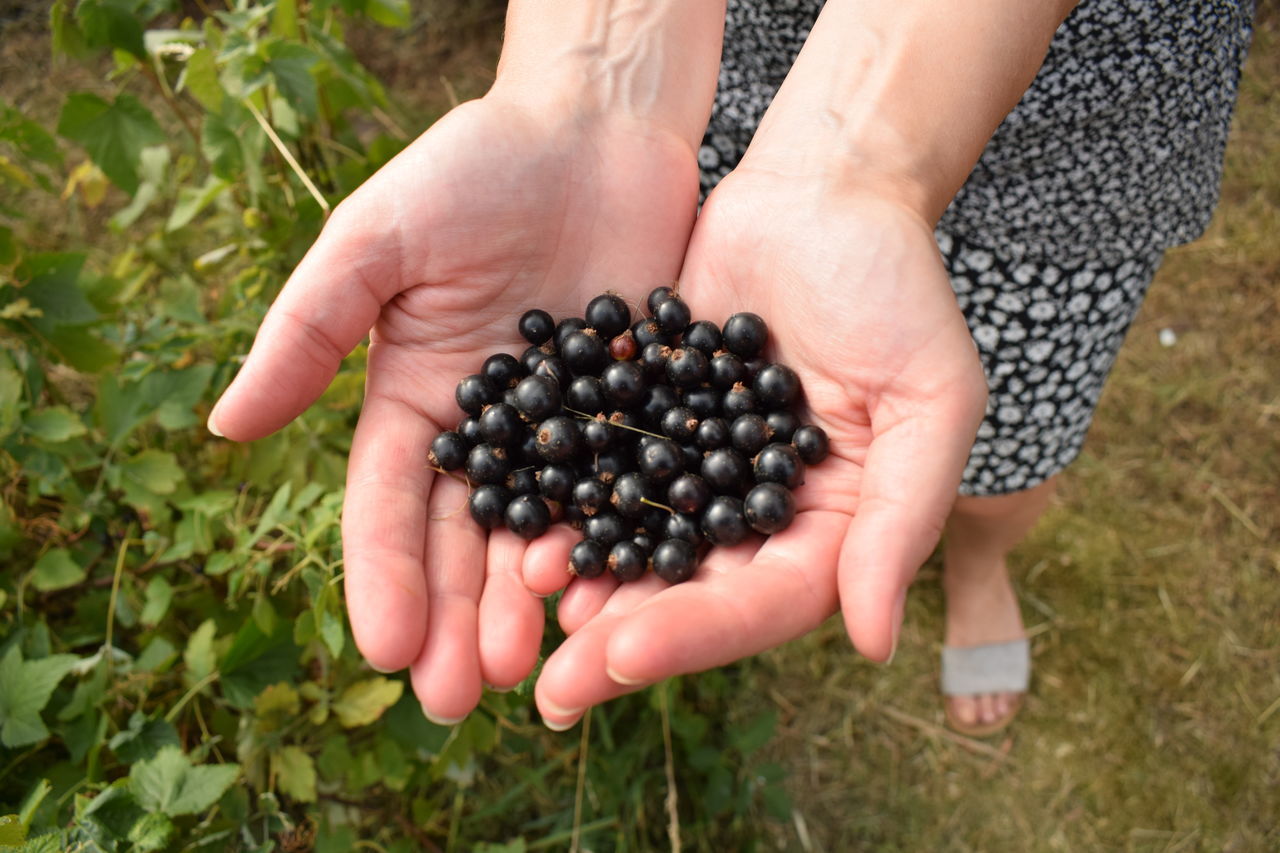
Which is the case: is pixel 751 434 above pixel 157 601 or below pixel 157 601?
above

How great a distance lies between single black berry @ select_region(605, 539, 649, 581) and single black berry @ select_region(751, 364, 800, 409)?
0.54m

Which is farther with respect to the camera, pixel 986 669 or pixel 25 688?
pixel 986 669

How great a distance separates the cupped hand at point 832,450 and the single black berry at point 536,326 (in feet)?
1.68

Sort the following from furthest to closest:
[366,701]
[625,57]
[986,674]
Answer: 1. [986,674]
2. [625,57]
3. [366,701]

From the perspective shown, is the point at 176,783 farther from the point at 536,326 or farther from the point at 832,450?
the point at 832,450

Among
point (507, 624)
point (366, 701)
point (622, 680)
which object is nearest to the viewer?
point (622, 680)

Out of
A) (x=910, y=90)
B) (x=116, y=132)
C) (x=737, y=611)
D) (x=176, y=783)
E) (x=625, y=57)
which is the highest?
(x=910, y=90)

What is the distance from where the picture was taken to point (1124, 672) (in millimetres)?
4004

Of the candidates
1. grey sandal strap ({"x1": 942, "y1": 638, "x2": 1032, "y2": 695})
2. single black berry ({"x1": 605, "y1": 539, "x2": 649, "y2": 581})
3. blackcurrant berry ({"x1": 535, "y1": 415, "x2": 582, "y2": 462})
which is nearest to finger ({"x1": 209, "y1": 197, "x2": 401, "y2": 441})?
blackcurrant berry ({"x1": 535, "y1": 415, "x2": 582, "y2": 462})

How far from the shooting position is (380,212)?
2.35 m

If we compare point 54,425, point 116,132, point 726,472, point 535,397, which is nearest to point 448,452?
point 535,397

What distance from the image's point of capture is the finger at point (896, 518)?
71.7 inches

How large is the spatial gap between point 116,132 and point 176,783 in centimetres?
221

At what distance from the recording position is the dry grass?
370cm
